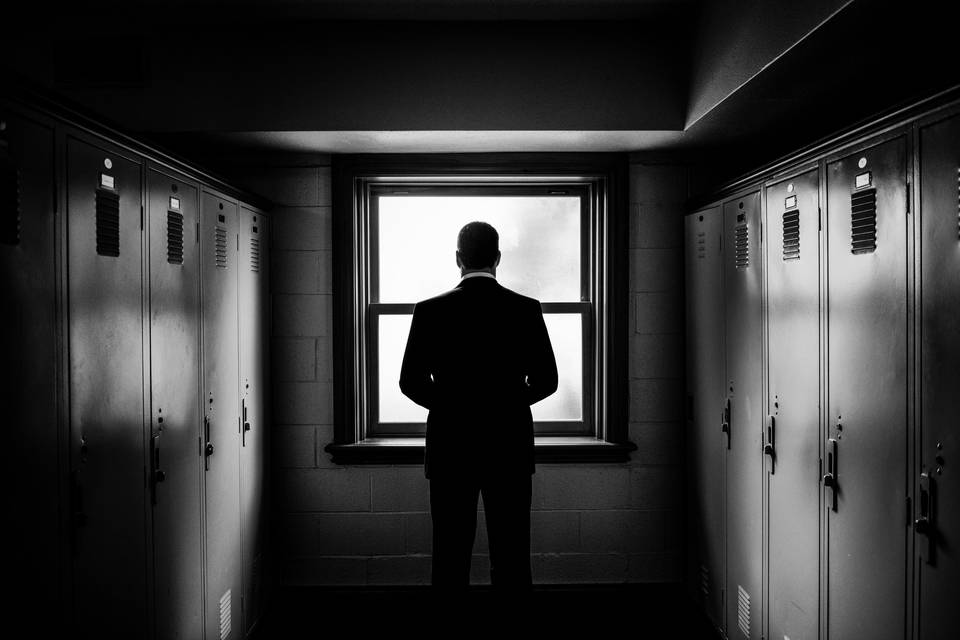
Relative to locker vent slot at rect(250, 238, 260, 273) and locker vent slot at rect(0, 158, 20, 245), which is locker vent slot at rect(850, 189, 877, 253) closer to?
locker vent slot at rect(0, 158, 20, 245)

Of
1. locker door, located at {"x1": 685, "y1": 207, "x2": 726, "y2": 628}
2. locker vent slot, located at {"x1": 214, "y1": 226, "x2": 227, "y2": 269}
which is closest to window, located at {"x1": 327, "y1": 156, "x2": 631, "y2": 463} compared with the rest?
locker door, located at {"x1": 685, "y1": 207, "x2": 726, "y2": 628}

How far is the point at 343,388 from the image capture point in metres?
3.29

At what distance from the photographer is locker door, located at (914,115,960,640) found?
4.71 feet

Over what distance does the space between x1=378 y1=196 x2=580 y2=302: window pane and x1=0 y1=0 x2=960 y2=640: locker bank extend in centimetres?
2

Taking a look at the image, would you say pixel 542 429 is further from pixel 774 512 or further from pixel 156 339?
pixel 156 339

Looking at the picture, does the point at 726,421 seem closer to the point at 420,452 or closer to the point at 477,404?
the point at 477,404

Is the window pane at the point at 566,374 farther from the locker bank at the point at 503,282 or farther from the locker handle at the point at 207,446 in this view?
the locker handle at the point at 207,446

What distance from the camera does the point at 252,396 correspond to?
2.92 meters

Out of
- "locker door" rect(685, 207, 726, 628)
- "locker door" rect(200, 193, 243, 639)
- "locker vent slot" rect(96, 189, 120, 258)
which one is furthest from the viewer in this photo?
"locker door" rect(685, 207, 726, 628)

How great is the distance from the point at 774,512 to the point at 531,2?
2.26 meters

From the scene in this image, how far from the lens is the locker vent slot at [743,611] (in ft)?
8.21

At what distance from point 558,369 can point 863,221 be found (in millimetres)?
1901

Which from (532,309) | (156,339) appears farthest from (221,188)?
(532,309)

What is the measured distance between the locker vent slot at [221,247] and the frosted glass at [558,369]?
3.43ft
